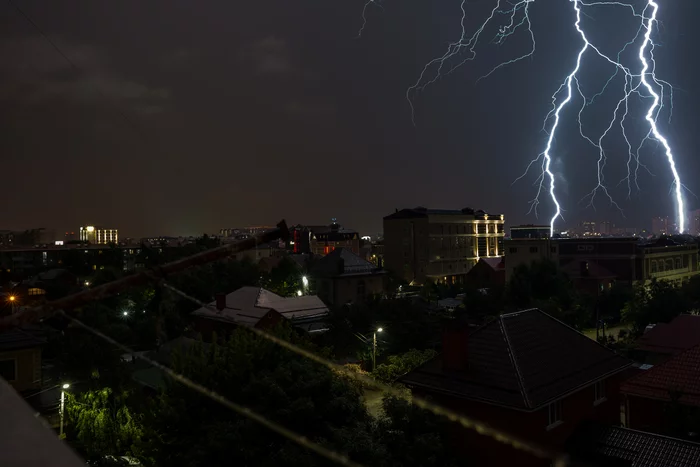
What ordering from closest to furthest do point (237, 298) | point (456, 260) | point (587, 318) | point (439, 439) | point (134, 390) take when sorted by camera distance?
point (439, 439)
point (134, 390)
point (237, 298)
point (587, 318)
point (456, 260)

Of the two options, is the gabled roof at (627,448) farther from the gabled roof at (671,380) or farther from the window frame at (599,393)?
the gabled roof at (671,380)

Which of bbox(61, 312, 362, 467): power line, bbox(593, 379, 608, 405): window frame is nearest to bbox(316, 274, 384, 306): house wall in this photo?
bbox(593, 379, 608, 405): window frame

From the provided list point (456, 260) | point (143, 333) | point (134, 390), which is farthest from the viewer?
point (456, 260)

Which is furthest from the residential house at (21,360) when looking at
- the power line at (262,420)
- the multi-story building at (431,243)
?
the multi-story building at (431,243)

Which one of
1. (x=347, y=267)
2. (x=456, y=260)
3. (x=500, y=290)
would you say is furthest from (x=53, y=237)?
(x=500, y=290)

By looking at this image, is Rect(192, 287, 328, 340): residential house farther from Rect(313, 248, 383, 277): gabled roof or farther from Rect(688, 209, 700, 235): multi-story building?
Rect(688, 209, 700, 235): multi-story building

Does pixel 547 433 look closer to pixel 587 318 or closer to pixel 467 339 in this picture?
pixel 467 339

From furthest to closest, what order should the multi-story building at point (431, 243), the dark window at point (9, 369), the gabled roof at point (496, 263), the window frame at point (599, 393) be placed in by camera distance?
the multi-story building at point (431, 243)
the gabled roof at point (496, 263)
the dark window at point (9, 369)
the window frame at point (599, 393)
